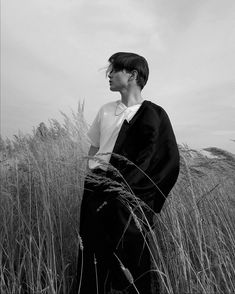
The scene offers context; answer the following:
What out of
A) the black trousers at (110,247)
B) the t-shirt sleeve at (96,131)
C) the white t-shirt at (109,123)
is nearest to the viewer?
the black trousers at (110,247)

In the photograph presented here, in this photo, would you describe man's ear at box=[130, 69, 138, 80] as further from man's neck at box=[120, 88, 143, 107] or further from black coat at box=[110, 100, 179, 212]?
black coat at box=[110, 100, 179, 212]

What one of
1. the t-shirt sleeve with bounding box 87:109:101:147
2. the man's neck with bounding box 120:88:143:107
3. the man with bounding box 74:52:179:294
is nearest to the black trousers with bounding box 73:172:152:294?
the man with bounding box 74:52:179:294

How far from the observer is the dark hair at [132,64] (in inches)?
76.4

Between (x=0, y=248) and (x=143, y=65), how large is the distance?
1.38 meters

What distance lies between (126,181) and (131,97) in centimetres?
52

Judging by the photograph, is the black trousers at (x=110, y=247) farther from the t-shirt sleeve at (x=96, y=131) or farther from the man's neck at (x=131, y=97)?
the man's neck at (x=131, y=97)

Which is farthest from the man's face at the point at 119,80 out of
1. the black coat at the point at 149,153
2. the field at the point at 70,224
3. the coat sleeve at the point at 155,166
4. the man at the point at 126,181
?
the field at the point at 70,224

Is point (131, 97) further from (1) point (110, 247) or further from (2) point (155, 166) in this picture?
(1) point (110, 247)

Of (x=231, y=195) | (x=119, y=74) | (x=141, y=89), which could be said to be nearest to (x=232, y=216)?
(x=231, y=195)

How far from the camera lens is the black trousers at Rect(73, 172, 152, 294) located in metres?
1.69

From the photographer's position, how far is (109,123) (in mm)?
1975

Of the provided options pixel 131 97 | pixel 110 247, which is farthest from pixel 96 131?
pixel 110 247

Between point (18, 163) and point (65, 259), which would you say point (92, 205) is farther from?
point (18, 163)

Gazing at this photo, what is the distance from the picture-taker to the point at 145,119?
1823mm
